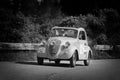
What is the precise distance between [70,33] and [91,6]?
76.4ft

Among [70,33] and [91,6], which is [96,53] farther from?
[91,6]

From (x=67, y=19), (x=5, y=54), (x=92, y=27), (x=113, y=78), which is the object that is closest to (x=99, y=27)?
(x=92, y=27)

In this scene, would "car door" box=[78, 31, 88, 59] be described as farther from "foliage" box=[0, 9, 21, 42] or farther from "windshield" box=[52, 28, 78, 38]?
"foliage" box=[0, 9, 21, 42]

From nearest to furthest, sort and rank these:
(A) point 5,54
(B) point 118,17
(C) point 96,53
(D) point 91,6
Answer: (A) point 5,54 < (C) point 96,53 < (B) point 118,17 < (D) point 91,6

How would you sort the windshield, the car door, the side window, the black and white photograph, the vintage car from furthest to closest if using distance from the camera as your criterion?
the side window
the windshield
the car door
the black and white photograph
the vintage car

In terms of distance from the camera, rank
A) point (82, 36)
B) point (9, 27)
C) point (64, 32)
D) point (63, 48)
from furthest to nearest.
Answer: point (9, 27), point (82, 36), point (64, 32), point (63, 48)

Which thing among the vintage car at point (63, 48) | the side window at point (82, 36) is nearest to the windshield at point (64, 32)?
the vintage car at point (63, 48)

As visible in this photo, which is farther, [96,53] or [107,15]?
[107,15]

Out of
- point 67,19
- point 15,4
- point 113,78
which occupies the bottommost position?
point 113,78

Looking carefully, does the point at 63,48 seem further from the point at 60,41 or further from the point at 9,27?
the point at 9,27

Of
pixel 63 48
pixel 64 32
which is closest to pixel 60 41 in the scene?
pixel 63 48

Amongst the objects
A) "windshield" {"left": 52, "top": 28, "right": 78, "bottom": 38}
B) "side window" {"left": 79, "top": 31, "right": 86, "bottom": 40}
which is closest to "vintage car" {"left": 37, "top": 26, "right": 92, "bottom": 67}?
"windshield" {"left": 52, "top": 28, "right": 78, "bottom": 38}

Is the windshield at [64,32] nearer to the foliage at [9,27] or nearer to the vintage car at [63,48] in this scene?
the vintage car at [63,48]

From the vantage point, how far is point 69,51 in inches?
742
